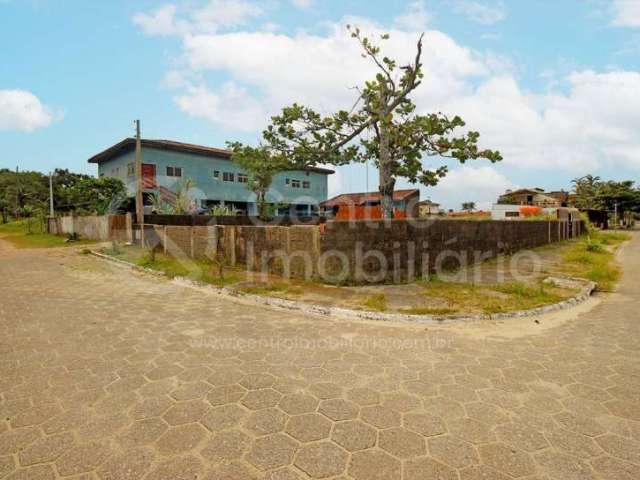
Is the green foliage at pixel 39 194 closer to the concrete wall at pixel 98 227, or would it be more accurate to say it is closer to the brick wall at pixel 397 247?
the concrete wall at pixel 98 227

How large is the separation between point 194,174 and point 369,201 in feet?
60.4

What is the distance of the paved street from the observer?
8.44ft

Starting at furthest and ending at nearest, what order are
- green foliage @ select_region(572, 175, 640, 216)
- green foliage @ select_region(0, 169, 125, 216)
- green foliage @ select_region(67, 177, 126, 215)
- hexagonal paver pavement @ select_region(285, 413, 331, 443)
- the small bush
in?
1. green foliage @ select_region(572, 175, 640, 216)
2. green foliage @ select_region(0, 169, 125, 216)
3. green foliage @ select_region(67, 177, 126, 215)
4. the small bush
5. hexagonal paver pavement @ select_region(285, 413, 331, 443)

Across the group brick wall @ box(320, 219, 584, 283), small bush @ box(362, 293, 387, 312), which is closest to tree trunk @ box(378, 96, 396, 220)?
brick wall @ box(320, 219, 584, 283)

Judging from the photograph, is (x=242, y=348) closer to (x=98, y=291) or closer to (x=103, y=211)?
(x=98, y=291)

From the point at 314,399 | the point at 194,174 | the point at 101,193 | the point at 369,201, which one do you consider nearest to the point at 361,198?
the point at 369,201

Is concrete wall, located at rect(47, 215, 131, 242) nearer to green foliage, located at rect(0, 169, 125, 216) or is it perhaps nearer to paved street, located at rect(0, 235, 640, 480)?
green foliage, located at rect(0, 169, 125, 216)

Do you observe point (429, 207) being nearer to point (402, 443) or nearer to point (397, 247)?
point (397, 247)

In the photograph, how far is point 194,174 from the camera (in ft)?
107

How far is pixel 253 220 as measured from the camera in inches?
909

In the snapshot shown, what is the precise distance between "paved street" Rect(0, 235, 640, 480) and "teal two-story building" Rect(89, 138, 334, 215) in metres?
24.5

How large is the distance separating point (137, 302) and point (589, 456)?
746 centimetres

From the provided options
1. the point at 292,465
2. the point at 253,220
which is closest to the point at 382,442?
the point at 292,465

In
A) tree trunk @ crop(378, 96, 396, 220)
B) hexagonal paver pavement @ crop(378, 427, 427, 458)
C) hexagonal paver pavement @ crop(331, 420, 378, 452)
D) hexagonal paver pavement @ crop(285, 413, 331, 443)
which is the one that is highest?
tree trunk @ crop(378, 96, 396, 220)
